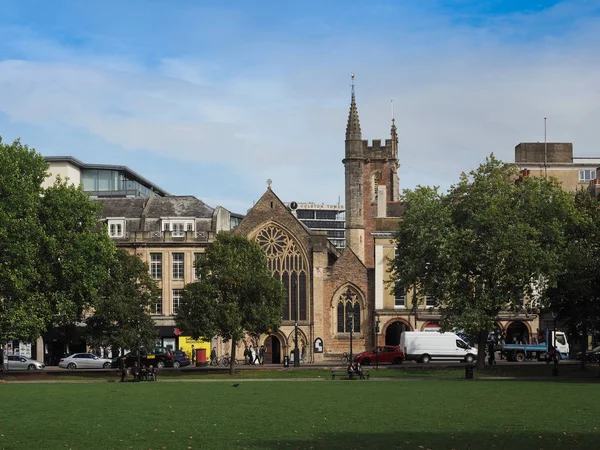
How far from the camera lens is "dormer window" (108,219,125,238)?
90562mm

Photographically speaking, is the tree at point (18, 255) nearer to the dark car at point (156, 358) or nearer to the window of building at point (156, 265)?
the dark car at point (156, 358)

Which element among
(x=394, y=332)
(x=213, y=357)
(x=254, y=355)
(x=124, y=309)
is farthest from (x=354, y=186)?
(x=124, y=309)

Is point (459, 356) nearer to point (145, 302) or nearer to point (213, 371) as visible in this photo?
point (213, 371)

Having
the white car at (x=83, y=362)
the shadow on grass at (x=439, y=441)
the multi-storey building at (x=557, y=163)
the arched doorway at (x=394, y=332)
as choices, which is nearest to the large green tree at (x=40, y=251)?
the white car at (x=83, y=362)

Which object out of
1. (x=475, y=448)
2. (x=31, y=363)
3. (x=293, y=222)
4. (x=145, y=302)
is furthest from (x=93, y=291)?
(x=475, y=448)

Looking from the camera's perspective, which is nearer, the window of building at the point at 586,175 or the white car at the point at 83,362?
the white car at the point at 83,362

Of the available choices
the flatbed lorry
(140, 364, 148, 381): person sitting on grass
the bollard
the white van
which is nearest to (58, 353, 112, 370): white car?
(140, 364, 148, 381): person sitting on grass

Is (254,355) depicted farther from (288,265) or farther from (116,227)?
(116,227)

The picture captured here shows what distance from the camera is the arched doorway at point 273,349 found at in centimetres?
8994

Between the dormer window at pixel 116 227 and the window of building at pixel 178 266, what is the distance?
5326mm

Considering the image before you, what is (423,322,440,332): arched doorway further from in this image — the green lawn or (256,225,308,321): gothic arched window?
the green lawn

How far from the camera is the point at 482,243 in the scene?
2510 inches

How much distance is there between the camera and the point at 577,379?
55.9 m

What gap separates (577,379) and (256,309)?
20397 mm
